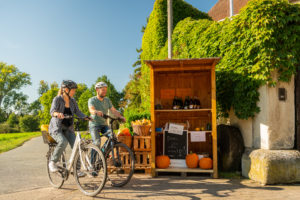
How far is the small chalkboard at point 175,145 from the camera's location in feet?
21.8

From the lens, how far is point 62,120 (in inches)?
195

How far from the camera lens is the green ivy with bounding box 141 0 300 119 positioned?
18.5 ft

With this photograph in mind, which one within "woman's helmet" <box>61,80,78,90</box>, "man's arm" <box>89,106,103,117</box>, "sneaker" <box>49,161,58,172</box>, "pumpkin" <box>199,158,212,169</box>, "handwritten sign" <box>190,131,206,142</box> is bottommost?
"pumpkin" <box>199,158,212,169</box>

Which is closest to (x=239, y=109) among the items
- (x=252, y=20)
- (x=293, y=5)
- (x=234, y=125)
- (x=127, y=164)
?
(x=234, y=125)

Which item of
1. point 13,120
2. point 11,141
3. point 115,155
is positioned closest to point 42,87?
point 13,120

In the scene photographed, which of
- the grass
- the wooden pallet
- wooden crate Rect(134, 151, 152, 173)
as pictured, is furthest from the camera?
the grass

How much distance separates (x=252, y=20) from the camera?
592 centimetres

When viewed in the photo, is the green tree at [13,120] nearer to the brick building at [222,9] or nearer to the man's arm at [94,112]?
the brick building at [222,9]

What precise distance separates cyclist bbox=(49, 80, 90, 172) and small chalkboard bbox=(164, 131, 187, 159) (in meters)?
2.52

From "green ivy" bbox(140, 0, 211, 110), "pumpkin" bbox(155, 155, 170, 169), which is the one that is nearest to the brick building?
"green ivy" bbox(140, 0, 211, 110)

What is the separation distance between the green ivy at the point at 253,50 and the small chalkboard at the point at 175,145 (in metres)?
1.40

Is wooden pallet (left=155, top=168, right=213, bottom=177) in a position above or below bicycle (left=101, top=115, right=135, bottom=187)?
below

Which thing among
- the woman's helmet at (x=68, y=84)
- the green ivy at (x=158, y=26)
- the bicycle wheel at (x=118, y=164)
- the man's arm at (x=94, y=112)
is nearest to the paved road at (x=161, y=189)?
the bicycle wheel at (x=118, y=164)

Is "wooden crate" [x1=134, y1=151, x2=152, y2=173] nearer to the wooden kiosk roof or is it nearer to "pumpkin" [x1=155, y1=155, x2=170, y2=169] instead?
"pumpkin" [x1=155, y1=155, x2=170, y2=169]
